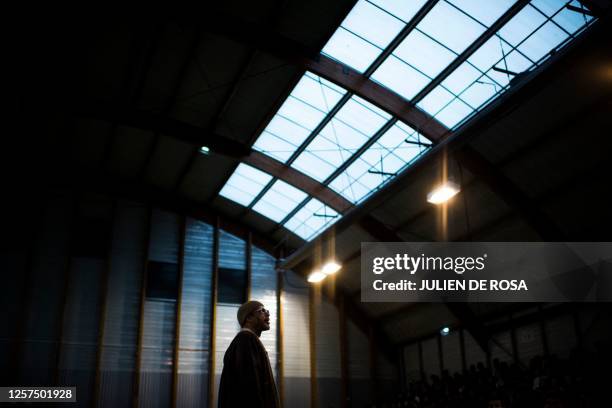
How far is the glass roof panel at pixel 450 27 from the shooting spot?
13680 millimetres

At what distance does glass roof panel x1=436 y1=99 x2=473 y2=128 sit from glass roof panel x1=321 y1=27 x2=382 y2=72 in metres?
2.63

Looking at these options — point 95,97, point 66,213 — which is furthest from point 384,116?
point 66,213

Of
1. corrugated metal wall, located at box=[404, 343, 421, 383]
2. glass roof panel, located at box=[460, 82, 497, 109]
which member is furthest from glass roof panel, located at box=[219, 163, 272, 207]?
corrugated metal wall, located at box=[404, 343, 421, 383]

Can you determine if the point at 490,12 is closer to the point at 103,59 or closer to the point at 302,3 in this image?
the point at 302,3

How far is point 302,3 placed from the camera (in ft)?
47.6

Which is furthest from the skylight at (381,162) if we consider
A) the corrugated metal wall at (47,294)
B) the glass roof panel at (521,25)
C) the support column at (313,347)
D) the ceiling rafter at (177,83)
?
the corrugated metal wall at (47,294)

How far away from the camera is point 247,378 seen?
452 cm

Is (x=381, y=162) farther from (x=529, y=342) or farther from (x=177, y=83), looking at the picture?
(x=529, y=342)

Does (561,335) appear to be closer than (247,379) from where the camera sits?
No

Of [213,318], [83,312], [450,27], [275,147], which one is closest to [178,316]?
[213,318]

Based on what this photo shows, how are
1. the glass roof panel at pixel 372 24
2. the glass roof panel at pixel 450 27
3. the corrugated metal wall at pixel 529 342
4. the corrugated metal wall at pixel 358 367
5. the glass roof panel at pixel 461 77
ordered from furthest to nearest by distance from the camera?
1. the corrugated metal wall at pixel 358 367
2. the corrugated metal wall at pixel 529 342
3. the glass roof panel at pixel 461 77
4. the glass roof panel at pixel 372 24
5. the glass roof panel at pixel 450 27

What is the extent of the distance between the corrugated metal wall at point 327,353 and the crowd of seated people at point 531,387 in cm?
360

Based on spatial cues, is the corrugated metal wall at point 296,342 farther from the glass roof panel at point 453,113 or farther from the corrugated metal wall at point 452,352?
the glass roof panel at point 453,113

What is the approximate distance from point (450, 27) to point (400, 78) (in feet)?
7.64
